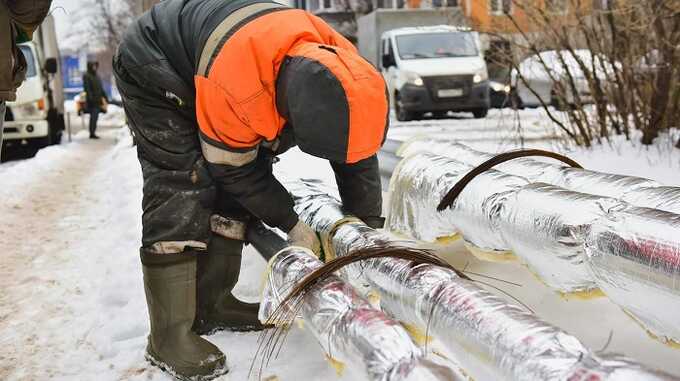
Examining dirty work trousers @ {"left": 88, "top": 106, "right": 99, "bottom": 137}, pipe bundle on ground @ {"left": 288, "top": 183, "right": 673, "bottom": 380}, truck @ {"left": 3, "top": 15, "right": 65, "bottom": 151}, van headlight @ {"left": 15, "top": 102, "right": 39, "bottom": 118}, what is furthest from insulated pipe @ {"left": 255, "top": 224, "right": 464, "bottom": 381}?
dirty work trousers @ {"left": 88, "top": 106, "right": 99, "bottom": 137}

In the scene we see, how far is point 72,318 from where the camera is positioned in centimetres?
337

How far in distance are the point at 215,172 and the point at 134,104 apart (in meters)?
0.51

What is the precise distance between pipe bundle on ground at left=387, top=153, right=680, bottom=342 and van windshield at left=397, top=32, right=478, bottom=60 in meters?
10.8

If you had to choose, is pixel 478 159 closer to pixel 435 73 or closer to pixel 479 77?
pixel 435 73

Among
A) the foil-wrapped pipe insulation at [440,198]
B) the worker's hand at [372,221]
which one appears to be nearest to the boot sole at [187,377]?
the worker's hand at [372,221]

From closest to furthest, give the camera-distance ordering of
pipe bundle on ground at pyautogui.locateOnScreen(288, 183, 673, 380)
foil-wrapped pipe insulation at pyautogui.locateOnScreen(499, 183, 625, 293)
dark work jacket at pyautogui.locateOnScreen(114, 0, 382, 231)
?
pipe bundle on ground at pyautogui.locateOnScreen(288, 183, 673, 380) < foil-wrapped pipe insulation at pyautogui.locateOnScreen(499, 183, 625, 293) < dark work jacket at pyautogui.locateOnScreen(114, 0, 382, 231)

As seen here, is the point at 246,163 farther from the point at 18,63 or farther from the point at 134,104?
the point at 18,63

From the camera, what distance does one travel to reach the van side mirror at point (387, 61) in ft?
44.3

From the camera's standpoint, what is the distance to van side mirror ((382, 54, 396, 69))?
13.5 m

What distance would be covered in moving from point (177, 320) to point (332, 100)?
113cm

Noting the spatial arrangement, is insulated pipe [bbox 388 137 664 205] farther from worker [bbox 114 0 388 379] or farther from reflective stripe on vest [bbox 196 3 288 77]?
reflective stripe on vest [bbox 196 3 288 77]

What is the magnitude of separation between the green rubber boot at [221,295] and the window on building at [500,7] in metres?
4.23

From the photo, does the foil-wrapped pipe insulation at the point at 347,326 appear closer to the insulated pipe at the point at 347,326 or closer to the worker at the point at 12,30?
the insulated pipe at the point at 347,326

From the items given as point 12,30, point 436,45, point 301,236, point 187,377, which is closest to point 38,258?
point 12,30
